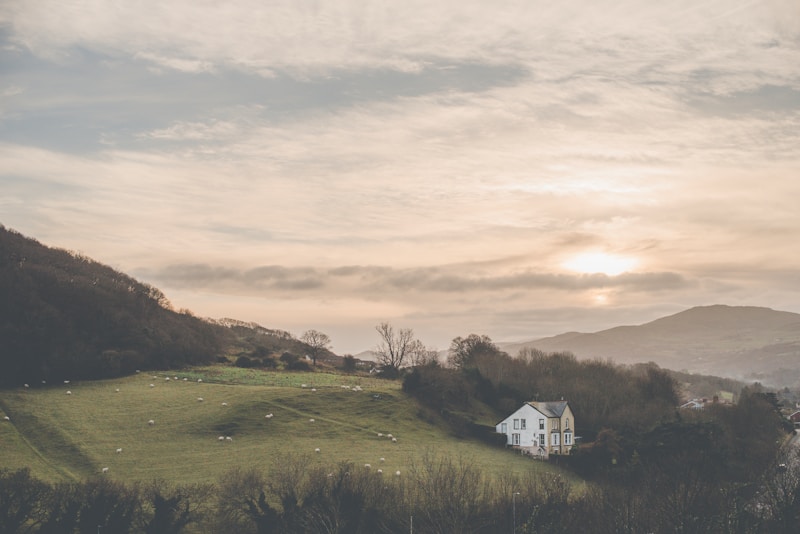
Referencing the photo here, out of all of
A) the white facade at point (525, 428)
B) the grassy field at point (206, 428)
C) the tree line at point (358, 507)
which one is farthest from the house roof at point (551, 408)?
the tree line at point (358, 507)

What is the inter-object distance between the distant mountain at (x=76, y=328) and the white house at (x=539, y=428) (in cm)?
4663

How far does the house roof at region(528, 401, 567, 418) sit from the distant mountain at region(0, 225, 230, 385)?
160ft

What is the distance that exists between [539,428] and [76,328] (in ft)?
202

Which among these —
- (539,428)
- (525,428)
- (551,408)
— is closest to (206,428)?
(525,428)

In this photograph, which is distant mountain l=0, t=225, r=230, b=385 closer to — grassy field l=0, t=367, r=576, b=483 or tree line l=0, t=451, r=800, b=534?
grassy field l=0, t=367, r=576, b=483

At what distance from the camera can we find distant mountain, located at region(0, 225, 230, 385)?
3718 inches

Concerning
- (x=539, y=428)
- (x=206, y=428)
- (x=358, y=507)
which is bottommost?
(x=358, y=507)

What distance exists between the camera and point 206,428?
77.2m

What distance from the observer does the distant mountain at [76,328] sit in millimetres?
94438

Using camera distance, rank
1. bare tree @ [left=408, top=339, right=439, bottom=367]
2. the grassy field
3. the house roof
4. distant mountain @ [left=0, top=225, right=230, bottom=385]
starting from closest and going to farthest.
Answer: the grassy field
distant mountain @ [left=0, top=225, right=230, bottom=385]
the house roof
bare tree @ [left=408, top=339, right=439, bottom=367]

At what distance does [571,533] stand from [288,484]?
64.0 feet

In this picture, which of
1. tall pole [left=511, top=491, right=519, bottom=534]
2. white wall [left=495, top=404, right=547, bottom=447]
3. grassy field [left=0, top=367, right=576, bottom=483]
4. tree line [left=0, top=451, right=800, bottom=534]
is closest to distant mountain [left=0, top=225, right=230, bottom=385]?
grassy field [left=0, top=367, right=576, bottom=483]

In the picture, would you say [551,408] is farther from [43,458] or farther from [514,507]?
[43,458]

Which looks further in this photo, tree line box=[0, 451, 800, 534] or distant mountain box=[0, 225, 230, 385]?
distant mountain box=[0, 225, 230, 385]
